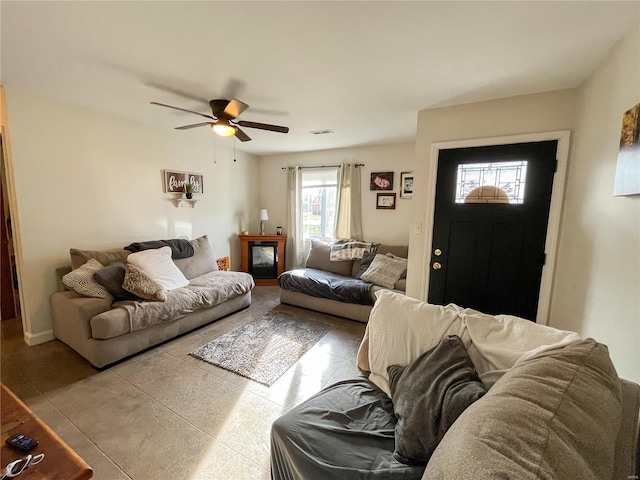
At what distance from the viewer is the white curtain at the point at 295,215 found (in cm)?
496

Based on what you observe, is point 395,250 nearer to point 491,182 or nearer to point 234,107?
point 491,182

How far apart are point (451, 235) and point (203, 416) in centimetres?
258

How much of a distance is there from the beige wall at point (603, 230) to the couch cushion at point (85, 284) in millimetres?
3726

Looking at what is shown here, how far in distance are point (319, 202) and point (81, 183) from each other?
10.8 ft

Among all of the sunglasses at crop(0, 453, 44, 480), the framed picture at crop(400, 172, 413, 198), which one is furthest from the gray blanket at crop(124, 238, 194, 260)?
the framed picture at crop(400, 172, 413, 198)

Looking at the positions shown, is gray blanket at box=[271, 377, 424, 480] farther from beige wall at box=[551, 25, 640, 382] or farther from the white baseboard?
the white baseboard

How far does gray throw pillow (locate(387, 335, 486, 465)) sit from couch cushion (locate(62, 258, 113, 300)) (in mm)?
2678

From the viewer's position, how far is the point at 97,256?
2822 mm

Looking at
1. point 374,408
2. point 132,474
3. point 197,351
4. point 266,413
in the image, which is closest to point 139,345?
point 197,351

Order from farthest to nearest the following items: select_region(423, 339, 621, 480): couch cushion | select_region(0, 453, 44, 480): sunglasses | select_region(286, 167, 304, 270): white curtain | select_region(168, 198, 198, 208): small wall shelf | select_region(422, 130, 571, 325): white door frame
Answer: select_region(286, 167, 304, 270): white curtain < select_region(168, 198, 198, 208): small wall shelf < select_region(422, 130, 571, 325): white door frame < select_region(0, 453, 44, 480): sunglasses < select_region(423, 339, 621, 480): couch cushion

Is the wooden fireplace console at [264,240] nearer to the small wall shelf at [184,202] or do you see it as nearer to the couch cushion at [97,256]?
the small wall shelf at [184,202]

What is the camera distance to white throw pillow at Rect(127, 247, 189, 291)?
2.84 metres

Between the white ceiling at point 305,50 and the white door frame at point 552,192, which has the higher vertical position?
the white ceiling at point 305,50

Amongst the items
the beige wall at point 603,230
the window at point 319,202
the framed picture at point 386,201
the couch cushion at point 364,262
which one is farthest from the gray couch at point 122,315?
the beige wall at point 603,230
